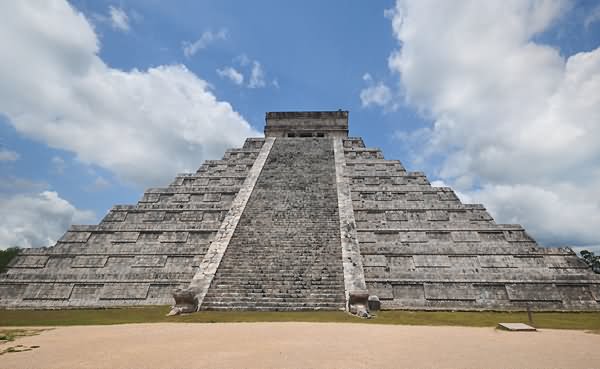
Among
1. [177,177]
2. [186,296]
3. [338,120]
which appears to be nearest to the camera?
[186,296]

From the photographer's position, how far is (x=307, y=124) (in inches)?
974

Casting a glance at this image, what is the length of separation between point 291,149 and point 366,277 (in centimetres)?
1149

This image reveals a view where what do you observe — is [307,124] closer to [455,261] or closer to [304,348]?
[455,261]

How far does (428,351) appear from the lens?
467 cm

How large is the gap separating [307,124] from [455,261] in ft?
53.3

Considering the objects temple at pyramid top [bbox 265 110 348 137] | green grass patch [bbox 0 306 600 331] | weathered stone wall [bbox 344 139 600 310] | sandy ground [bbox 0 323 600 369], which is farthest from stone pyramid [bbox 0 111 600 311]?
temple at pyramid top [bbox 265 110 348 137]

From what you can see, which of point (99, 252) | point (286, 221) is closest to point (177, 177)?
point (99, 252)

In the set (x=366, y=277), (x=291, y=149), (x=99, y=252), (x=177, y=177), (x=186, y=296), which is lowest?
(x=186, y=296)

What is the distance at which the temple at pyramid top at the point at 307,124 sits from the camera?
24.5 m

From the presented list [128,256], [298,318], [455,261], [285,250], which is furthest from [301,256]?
[128,256]

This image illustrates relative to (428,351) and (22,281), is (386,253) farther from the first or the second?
(22,281)

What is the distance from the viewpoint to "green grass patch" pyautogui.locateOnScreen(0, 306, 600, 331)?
752 centimetres

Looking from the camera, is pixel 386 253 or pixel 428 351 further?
pixel 386 253

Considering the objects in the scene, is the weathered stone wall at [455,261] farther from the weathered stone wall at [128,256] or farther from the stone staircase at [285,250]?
the weathered stone wall at [128,256]
